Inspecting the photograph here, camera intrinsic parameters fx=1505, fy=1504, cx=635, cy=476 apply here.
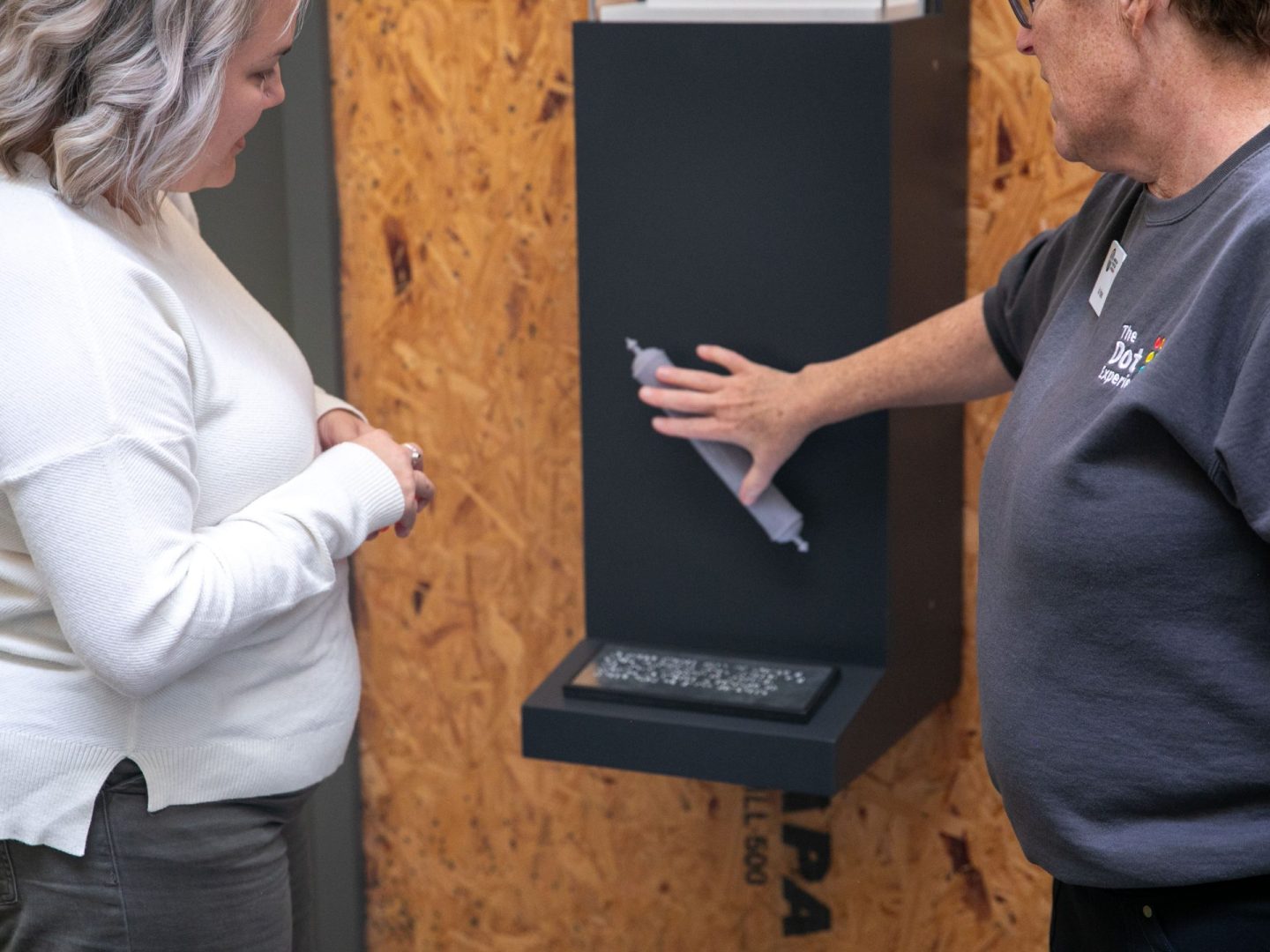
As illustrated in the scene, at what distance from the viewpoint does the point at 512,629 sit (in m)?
2.35

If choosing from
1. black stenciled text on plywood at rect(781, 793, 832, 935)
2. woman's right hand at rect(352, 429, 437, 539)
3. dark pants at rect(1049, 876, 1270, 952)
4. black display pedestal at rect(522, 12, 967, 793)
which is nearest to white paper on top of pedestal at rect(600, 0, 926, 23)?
black display pedestal at rect(522, 12, 967, 793)

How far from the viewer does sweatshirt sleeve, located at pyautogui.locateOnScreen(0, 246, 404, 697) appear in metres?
1.11

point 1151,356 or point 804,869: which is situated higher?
point 1151,356

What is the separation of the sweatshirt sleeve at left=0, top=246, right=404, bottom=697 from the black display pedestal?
62 cm

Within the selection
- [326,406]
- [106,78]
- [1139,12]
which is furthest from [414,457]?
[1139,12]

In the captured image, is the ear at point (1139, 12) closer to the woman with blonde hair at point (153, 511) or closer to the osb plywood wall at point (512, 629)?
the woman with blonde hair at point (153, 511)

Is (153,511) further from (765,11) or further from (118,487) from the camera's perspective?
(765,11)

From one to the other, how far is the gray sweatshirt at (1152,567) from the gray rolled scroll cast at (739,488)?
20.7 inches

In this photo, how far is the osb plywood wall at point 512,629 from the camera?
2139 mm

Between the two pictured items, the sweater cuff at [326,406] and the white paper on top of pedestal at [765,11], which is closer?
the sweater cuff at [326,406]

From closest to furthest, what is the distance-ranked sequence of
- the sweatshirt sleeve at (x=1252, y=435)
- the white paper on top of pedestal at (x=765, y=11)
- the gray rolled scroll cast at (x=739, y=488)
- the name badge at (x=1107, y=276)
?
the sweatshirt sleeve at (x=1252, y=435)
the name badge at (x=1107, y=276)
the white paper on top of pedestal at (x=765, y=11)
the gray rolled scroll cast at (x=739, y=488)

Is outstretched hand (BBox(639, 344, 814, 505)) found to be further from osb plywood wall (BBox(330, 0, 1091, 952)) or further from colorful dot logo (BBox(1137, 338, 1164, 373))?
colorful dot logo (BBox(1137, 338, 1164, 373))

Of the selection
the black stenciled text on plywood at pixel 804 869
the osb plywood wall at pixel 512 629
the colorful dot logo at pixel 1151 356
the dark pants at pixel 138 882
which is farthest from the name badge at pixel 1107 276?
the black stenciled text on plywood at pixel 804 869

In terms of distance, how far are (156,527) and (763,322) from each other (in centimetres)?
81
